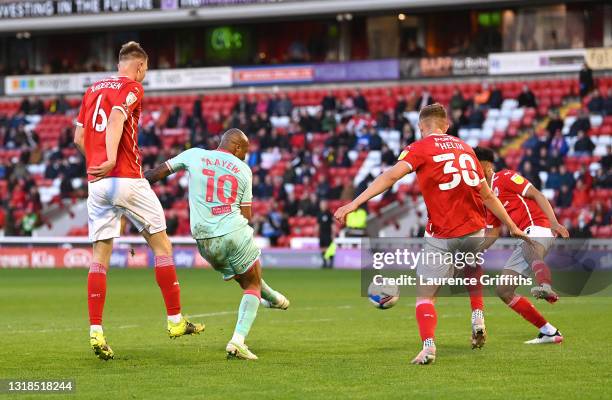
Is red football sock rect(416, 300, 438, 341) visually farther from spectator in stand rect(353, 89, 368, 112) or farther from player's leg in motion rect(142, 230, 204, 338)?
spectator in stand rect(353, 89, 368, 112)

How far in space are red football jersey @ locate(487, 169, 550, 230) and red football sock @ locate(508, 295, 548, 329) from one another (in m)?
1.02

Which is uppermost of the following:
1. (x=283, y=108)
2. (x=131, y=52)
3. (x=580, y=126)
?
(x=131, y=52)

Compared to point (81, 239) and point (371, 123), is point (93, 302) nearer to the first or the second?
point (81, 239)

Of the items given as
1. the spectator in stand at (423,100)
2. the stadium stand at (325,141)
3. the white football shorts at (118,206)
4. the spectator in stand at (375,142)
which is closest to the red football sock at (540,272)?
the white football shorts at (118,206)

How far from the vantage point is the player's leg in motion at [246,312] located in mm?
10883

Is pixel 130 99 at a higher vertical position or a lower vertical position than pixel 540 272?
higher

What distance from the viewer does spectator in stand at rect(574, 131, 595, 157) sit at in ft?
111

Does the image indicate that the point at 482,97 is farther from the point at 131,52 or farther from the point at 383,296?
the point at 131,52

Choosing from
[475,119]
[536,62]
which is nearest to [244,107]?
[475,119]

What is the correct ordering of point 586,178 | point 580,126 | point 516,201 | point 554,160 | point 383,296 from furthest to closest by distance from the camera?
point 580,126, point 554,160, point 586,178, point 516,201, point 383,296

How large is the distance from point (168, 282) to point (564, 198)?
72.7ft

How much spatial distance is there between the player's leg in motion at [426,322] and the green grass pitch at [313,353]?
122 millimetres

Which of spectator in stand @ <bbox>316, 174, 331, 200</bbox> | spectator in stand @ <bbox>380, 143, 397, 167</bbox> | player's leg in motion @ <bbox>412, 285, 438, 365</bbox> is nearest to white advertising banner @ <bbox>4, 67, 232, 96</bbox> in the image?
spectator in stand @ <bbox>316, 174, 331, 200</bbox>

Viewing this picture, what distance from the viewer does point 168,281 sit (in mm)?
10914
